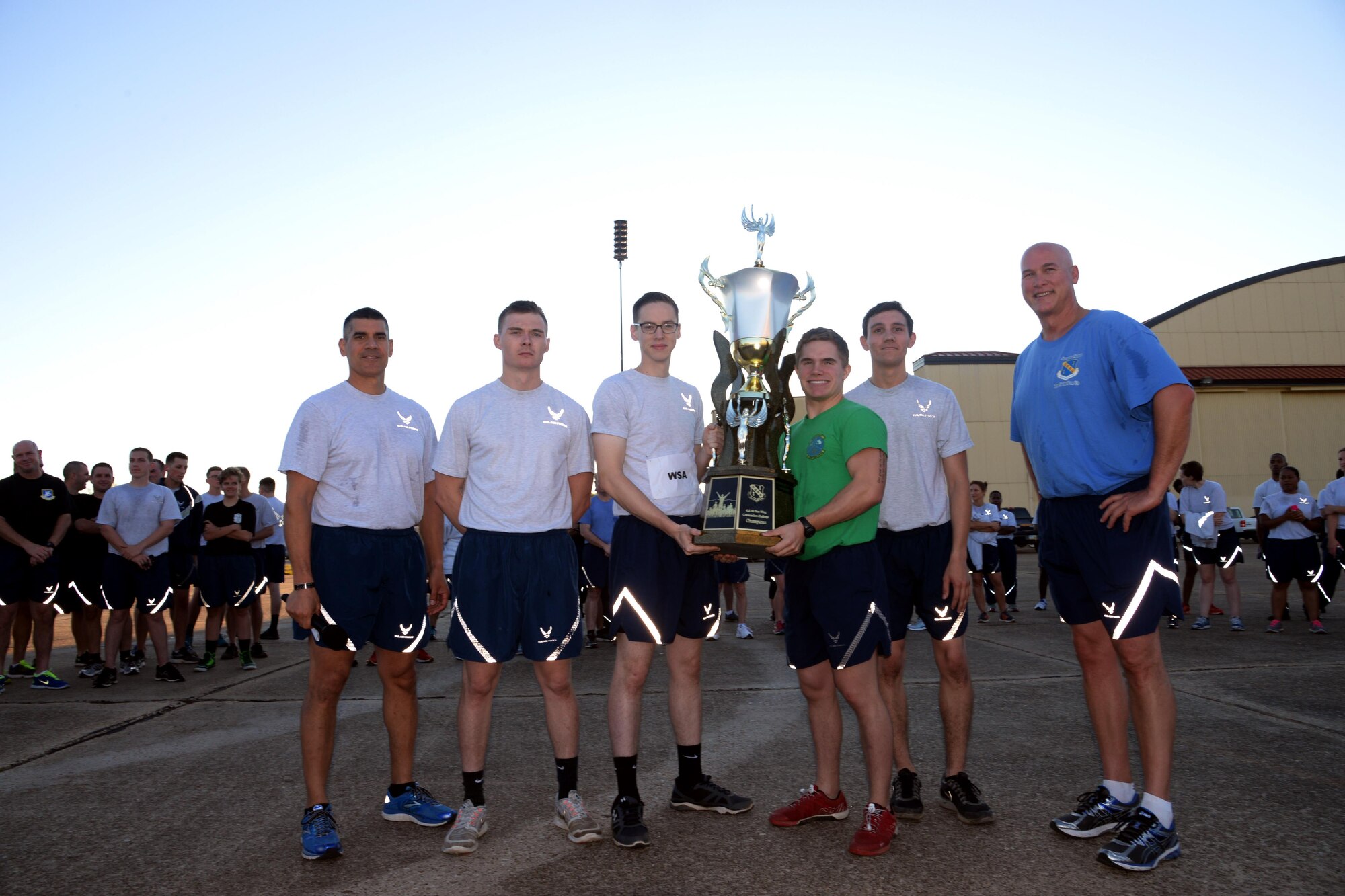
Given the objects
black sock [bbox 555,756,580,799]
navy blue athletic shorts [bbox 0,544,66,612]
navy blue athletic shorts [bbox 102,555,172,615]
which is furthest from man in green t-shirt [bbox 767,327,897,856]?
navy blue athletic shorts [bbox 0,544,66,612]

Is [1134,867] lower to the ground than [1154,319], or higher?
lower

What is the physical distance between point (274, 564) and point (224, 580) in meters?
2.19

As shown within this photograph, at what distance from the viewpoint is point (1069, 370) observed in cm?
340

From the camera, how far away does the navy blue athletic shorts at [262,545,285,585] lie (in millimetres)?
10250

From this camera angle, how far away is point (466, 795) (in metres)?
3.40

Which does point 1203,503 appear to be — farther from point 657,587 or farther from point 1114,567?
point 657,587

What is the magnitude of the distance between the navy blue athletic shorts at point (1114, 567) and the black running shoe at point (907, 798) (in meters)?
0.89

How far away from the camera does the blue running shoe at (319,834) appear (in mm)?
3100

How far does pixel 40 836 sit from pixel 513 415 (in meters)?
2.42

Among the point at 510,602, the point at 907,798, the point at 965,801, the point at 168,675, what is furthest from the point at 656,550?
the point at 168,675

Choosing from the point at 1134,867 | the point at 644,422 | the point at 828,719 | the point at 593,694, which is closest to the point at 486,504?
the point at 644,422

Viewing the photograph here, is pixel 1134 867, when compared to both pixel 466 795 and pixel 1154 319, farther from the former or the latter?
pixel 1154 319

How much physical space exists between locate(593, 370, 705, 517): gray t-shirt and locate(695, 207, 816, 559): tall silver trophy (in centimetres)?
13

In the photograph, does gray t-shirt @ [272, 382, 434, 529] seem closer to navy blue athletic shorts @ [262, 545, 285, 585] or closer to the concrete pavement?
the concrete pavement
